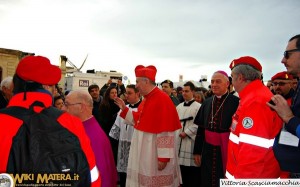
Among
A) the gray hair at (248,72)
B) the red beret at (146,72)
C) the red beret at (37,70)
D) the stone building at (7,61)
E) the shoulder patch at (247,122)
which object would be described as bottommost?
the shoulder patch at (247,122)

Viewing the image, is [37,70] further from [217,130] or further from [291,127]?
[217,130]

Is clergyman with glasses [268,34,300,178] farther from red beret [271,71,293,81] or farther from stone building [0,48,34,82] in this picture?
stone building [0,48,34,82]

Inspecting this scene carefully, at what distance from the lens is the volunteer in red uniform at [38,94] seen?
5.55 ft

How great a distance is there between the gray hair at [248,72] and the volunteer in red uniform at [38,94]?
2.05 metres

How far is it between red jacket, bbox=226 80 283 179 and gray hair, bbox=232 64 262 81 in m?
0.38

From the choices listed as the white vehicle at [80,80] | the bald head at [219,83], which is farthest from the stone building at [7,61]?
the bald head at [219,83]

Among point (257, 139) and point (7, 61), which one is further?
point (7, 61)

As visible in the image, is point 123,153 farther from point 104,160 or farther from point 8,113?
point 8,113

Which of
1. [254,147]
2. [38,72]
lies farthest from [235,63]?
[38,72]

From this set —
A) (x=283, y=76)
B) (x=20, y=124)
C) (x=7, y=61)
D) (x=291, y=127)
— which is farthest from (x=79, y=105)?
(x=7, y=61)

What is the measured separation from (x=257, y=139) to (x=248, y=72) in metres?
0.88

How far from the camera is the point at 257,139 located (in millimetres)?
2527

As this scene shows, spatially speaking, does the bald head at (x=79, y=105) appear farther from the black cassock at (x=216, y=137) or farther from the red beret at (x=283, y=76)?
the red beret at (x=283, y=76)

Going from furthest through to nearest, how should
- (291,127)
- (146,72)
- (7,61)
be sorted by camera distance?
(7,61) → (146,72) → (291,127)
